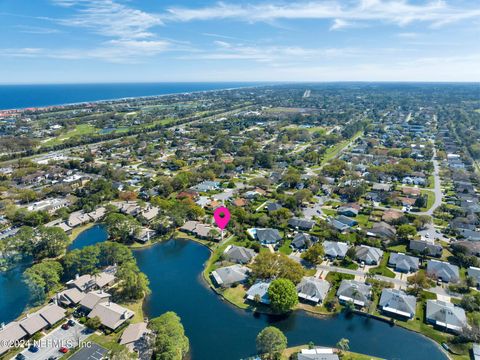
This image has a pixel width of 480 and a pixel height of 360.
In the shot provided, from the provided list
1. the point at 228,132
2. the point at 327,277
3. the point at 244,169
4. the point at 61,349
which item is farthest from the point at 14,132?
the point at 327,277

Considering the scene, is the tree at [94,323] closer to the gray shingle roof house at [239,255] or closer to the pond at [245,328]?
the pond at [245,328]

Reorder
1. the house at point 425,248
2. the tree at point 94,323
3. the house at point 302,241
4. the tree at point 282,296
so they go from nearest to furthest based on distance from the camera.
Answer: the tree at point 94,323
the tree at point 282,296
the house at point 425,248
the house at point 302,241

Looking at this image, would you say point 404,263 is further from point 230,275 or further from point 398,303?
point 230,275

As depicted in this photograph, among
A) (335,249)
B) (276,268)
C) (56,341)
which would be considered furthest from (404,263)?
(56,341)

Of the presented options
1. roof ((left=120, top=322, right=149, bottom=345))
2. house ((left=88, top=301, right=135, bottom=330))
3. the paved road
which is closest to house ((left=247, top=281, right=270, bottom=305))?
the paved road

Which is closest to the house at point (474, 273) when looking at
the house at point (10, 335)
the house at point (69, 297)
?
the house at point (69, 297)

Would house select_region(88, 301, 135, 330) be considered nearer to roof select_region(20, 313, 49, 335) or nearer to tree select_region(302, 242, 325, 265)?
roof select_region(20, 313, 49, 335)
